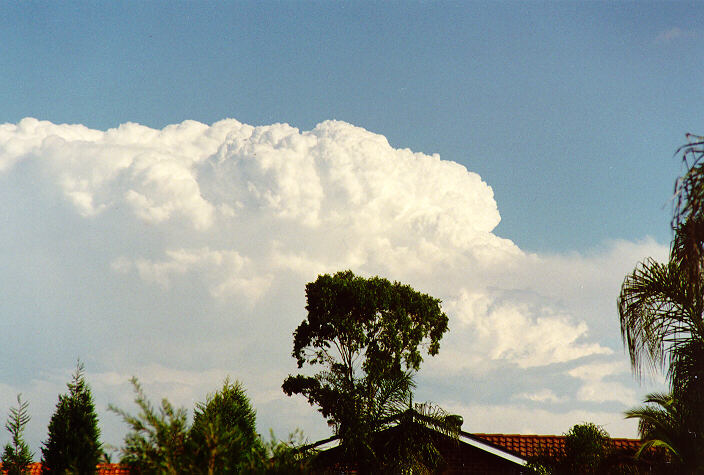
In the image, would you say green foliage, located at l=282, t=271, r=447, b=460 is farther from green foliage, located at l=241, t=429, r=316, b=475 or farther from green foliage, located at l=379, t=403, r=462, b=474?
green foliage, located at l=241, t=429, r=316, b=475

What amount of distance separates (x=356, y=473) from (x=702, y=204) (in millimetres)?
19244

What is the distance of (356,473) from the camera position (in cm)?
2688

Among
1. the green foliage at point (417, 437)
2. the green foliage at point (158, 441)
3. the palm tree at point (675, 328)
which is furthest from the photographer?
the green foliage at point (417, 437)

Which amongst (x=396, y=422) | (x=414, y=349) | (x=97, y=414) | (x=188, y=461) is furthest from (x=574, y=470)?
(x=188, y=461)

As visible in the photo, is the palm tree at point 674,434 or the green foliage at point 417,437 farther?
the green foliage at point 417,437

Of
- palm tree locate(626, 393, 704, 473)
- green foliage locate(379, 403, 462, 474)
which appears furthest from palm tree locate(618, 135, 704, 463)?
green foliage locate(379, 403, 462, 474)

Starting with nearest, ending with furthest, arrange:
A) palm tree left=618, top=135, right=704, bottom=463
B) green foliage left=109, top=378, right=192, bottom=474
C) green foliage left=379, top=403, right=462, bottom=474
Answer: green foliage left=109, top=378, right=192, bottom=474, palm tree left=618, top=135, right=704, bottom=463, green foliage left=379, top=403, right=462, bottom=474

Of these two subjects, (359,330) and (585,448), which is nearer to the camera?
(585,448)

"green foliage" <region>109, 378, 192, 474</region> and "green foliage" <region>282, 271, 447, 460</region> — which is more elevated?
"green foliage" <region>282, 271, 447, 460</region>

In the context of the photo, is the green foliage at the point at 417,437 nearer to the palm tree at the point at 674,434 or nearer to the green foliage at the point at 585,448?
the green foliage at the point at 585,448

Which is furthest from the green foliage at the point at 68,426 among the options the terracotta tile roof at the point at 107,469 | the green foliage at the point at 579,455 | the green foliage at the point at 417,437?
the green foliage at the point at 579,455

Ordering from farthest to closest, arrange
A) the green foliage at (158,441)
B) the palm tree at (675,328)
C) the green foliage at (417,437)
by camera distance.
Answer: the green foliage at (417,437) < the palm tree at (675,328) < the green foliage at (158,441)

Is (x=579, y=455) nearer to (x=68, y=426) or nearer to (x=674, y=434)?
(x=674, y=434)

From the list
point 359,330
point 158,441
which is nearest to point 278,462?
point 158,441
